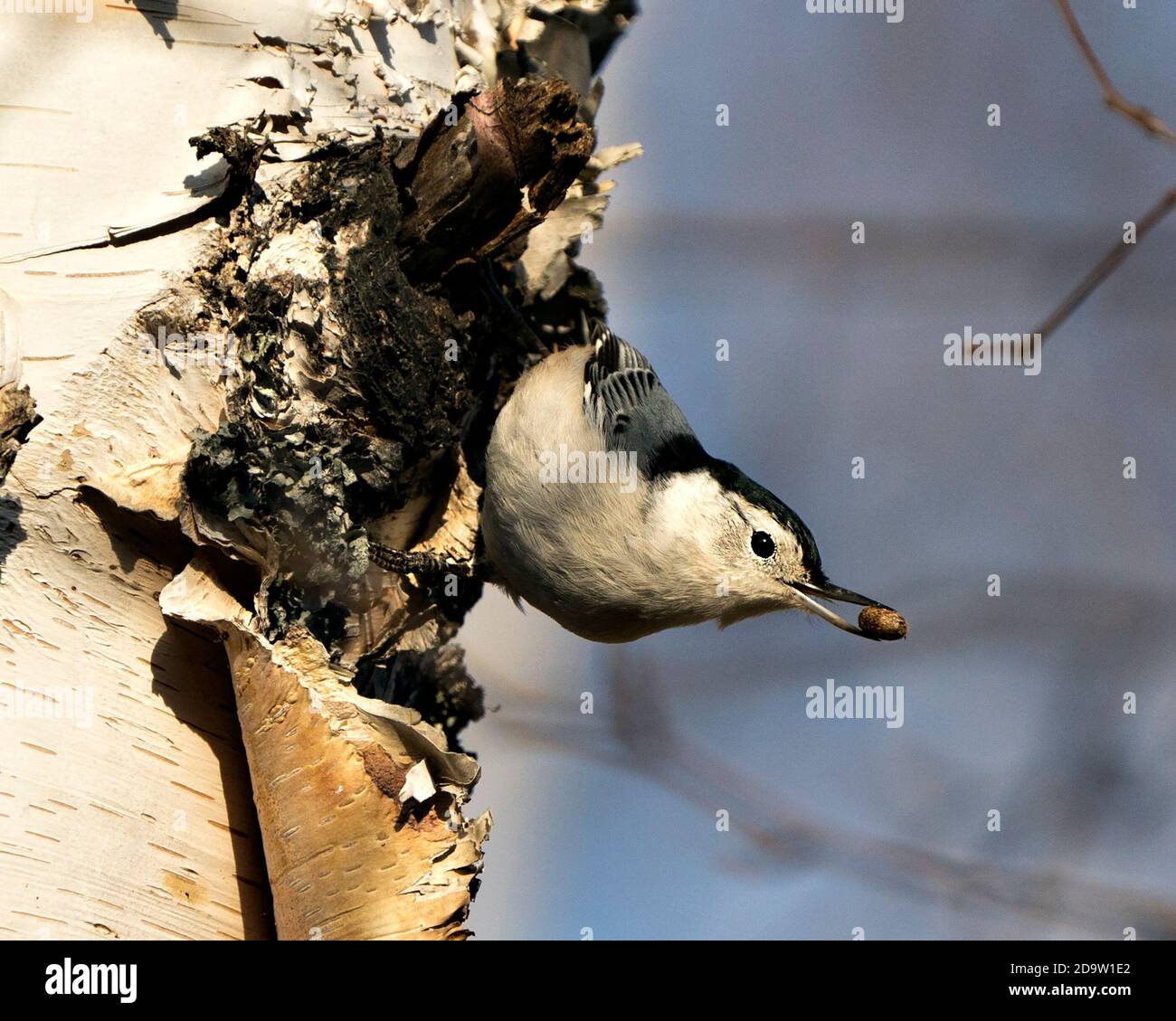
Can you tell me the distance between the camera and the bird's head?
92.2 inches

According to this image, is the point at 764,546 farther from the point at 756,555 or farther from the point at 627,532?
the point at 627,532

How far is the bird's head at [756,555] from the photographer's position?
7.68 ft

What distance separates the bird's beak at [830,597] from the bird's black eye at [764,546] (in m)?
0.08

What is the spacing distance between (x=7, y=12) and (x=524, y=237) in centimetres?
114

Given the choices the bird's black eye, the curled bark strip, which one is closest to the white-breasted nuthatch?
the bird's black eye

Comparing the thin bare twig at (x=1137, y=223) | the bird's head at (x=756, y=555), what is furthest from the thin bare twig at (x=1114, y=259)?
the bird's head at (x=756, y=555)

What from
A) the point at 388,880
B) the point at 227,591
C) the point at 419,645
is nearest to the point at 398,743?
the point at 388,880

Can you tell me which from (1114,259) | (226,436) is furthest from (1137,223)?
(226,436)

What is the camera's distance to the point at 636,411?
251 centimetres

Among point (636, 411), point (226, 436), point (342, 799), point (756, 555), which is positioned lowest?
point (342, 799)

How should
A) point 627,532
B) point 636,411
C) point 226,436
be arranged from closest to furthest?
point 226,436, point 627,532, point 636,411

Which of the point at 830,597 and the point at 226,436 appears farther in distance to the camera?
the point at 830,597

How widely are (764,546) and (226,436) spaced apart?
1103 mm

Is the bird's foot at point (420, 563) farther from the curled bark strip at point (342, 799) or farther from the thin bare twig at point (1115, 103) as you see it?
the thin bare twig at point (1115, 103)
